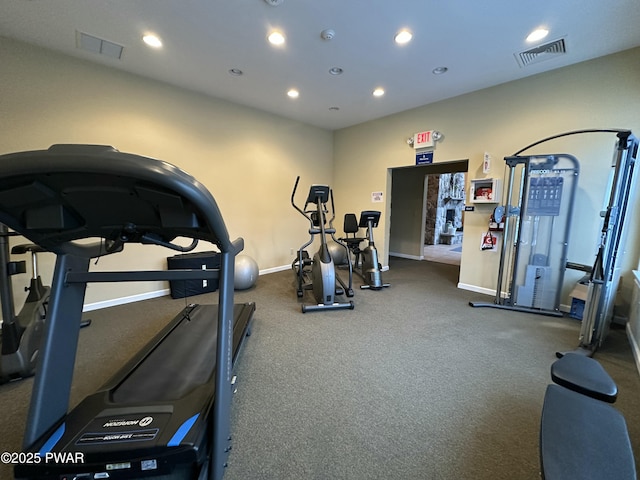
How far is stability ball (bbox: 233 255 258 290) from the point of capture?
4.12 m

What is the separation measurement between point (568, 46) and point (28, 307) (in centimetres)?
589

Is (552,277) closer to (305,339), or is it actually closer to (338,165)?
(305,339)

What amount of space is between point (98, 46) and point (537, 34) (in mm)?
4706

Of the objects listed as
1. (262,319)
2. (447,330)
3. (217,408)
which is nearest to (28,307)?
(262,319)

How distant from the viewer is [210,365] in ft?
5.84

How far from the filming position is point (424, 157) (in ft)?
15.5

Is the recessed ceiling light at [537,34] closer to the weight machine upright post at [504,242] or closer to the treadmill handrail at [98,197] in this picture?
the weight machine upright post at [504,242]

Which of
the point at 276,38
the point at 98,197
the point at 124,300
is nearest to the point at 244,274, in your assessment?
the point at 124,300

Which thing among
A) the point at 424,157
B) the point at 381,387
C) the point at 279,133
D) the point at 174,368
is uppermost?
the point at 279,133

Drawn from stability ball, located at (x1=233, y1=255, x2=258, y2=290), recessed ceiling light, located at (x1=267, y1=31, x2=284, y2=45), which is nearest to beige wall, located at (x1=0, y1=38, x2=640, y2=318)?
stability ball, located at (x1=233, y1=255, x2=258, y2=290)

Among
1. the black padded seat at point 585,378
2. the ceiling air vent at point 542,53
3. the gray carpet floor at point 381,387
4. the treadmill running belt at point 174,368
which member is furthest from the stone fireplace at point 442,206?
the treadmill running belt at point 174,368

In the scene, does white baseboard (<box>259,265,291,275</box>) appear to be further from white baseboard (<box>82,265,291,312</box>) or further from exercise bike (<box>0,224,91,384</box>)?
exercise bike (<box>0,224,91,384</box>)

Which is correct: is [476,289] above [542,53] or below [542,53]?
below

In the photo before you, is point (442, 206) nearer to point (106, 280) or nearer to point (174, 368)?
point (174, 368)
